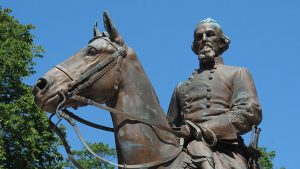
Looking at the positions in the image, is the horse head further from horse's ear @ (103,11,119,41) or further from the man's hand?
the man's hand

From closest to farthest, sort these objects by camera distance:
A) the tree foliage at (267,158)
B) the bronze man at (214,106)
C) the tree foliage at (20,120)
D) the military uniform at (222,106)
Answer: the bronze man at (214,106) < the military uniform at (222,106) < the tree foliage at (20,120) < the tree foliage at (267,158)

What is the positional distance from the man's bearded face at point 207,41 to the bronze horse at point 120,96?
109 cm

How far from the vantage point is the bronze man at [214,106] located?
803cm

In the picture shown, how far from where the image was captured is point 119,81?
7.97 metres

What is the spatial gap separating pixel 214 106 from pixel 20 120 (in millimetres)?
17965

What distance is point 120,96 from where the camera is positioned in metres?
7.98

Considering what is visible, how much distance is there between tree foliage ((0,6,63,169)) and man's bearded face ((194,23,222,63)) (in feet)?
54.6

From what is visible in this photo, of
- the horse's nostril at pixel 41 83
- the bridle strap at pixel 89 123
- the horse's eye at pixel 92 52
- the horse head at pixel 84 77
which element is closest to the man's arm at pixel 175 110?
the bridle strap at pixel 89 123

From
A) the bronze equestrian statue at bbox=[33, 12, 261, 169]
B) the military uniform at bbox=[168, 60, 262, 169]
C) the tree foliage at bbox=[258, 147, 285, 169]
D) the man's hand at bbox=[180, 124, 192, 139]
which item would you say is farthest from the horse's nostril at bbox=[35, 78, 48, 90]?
the tree foliage at bbox=[258, 147, 285, 169]

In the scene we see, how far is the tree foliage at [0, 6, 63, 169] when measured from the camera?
25.8 metres

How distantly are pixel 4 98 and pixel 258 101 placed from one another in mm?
20049

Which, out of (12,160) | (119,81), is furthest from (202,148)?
(12,160)

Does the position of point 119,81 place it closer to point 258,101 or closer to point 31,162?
point 258,101

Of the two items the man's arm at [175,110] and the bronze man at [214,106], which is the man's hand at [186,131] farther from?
the man's arm at [175,110]
